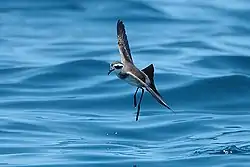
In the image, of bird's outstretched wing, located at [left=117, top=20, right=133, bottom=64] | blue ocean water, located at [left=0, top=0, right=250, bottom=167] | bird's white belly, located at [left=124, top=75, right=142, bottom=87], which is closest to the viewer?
bird's white belly, located at [left=124, top=75, right=142, bottom=87]

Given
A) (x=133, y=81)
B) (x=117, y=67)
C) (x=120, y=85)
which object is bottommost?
(x=133, y=81)

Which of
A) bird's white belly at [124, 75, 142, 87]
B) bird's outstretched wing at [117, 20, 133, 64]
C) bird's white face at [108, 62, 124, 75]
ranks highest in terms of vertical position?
bird's outstretched wing at [117, 20, 133, 64]

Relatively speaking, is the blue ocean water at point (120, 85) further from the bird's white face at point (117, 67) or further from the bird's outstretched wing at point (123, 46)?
the bird's white face at point (117, 67)

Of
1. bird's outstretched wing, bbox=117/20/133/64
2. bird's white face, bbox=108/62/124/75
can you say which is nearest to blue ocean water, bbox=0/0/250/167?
bird's outstretched wing, bbox=117/20/133/64

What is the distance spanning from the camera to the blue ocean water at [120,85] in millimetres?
11219

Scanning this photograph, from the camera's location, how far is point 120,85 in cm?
1546

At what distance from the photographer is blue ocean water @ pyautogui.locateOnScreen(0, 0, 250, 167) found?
36.8ft

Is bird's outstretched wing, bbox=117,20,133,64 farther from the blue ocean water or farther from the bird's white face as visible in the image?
the blue ocean water

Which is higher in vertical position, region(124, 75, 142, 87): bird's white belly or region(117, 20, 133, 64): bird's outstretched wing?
region(117, 20, 133, 64): bird's outstretched wing

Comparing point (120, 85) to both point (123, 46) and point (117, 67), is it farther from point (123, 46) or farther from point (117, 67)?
point (117, 67)

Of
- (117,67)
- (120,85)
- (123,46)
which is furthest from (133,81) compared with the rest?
(120,85)

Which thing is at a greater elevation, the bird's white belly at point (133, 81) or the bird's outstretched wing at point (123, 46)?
the bird's outstretched wing at point (123, 46)

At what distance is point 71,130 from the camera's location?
40.9 ft

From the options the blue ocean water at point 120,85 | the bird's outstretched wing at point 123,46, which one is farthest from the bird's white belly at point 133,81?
the blue ocean water at point 120,85
